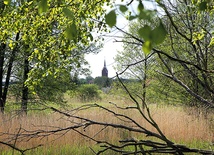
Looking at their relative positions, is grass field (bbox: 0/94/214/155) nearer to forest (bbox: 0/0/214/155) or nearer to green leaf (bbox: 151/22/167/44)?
forest (bbox: 0/0/214/155)

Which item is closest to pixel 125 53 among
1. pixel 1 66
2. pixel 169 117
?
pixel 1 66

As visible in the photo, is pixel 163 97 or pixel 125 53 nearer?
pixel 163 97

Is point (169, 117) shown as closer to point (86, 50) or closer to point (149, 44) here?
point (86, 50)

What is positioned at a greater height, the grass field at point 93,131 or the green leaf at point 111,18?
the green leaf at point 111,18

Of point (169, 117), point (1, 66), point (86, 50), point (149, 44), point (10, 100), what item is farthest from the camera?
point (86, 50)

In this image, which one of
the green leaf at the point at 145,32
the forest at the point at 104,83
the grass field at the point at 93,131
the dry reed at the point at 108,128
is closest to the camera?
the green leaf at the point at 145,32

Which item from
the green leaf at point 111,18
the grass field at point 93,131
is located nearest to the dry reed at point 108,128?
the grass field at point 93,131

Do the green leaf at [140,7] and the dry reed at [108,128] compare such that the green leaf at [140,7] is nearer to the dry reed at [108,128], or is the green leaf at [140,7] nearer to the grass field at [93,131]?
the grass field at [93,131]

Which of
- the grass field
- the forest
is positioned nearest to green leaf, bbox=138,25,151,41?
the forest

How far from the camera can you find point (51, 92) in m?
12.6

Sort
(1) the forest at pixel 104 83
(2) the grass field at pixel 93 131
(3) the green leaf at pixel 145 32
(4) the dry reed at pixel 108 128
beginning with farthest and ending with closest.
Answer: (4) the dry reed at pixel 108 128 < (2) the grass field at pixel 93 131 < (1) the forest at pixel 104 83 < (3) the green leaf at pixel 145 32

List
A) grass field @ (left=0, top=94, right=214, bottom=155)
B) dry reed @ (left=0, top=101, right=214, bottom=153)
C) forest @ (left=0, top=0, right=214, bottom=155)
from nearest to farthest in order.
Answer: forest @ (left=0, top=0, right=214, bottom=155), grass field @ (left=0, top=94, right=214, bottom=155), dry reed @ (left=0, top=101, right=214, bottom=153)

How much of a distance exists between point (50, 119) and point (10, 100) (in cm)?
623

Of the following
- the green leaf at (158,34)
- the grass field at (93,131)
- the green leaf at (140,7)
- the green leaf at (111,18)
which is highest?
the green leaf at (140,7)
